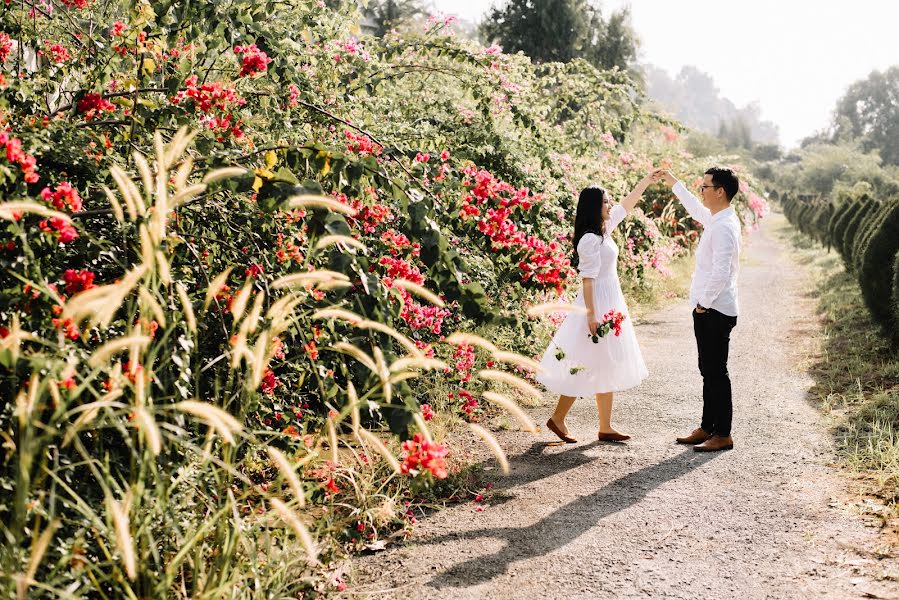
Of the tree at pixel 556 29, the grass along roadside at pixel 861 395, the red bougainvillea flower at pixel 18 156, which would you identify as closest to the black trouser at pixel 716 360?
the grass along roadside at pixel 861 395

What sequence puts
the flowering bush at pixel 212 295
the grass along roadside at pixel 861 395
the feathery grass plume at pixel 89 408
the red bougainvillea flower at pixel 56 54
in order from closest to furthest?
the feathery grass plume at pixel 89 408
the flowering bush at pixel 212 295
the red bougainvillea flower at pixel 56 54
the grass along roadside at pixel 861 395

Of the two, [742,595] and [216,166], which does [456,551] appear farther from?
[216,166]

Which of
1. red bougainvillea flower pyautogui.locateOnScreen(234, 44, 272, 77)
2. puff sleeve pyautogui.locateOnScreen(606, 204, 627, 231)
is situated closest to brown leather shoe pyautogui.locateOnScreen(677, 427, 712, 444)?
puff sleeve pyautogui.locateOnScreen(606, 204, 627, 231)

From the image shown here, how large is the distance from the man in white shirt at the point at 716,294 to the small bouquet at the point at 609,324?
56cm

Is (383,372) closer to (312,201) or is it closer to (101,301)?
(312,201)

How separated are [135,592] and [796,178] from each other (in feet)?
272

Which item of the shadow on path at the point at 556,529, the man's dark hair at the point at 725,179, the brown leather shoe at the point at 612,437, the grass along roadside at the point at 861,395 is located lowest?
the shadow on path at the point at 556,529

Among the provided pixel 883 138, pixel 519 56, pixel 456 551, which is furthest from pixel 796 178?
pixel 456 551

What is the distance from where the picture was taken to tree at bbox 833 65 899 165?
93.3 meters

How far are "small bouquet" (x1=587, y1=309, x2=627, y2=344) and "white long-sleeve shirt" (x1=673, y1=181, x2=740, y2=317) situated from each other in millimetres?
592

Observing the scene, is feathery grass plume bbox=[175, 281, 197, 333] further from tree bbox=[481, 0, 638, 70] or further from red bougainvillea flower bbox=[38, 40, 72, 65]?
tree bbox=[481, 0, 638, 70]

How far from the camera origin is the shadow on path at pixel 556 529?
354 centimetres

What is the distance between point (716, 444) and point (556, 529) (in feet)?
6.01

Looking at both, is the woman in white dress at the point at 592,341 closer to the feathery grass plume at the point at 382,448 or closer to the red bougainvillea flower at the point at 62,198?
the feathery grass plume at the point at 382,448
